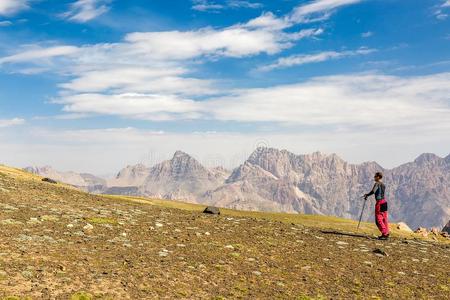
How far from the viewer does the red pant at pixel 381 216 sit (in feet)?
94.2

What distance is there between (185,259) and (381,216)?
16106 millimetres

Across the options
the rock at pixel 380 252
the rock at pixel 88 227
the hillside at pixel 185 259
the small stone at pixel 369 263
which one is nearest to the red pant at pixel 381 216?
the hillside at pixel 185 259

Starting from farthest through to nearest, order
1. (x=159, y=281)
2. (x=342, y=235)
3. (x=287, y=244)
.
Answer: (x=342, y=235) → (x=287, y=244) → (x=159, y=281)

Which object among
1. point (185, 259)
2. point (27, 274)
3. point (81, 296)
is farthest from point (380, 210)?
point (27, 274)

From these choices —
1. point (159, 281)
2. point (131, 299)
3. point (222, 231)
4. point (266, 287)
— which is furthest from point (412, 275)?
point (131, 299)

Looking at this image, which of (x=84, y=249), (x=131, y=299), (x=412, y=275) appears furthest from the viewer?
(x=412, y=275)

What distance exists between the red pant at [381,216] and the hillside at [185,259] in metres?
1.34

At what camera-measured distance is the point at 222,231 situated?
25.0 meters

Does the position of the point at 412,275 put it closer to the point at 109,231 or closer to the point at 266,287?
the point at 266,287

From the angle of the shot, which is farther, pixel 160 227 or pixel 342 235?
pixel 342 235

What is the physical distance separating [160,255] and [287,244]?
8.12m

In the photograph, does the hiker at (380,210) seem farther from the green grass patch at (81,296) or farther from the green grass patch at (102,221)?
the green grass patch at (81,296)

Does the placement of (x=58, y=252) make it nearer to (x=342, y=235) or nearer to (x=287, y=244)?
(x=287, y=244)

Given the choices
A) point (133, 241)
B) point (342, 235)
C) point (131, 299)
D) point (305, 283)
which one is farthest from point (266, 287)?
point (342, 235)
